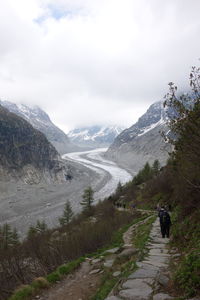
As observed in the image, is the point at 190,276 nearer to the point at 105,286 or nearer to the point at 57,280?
the point at 105,286

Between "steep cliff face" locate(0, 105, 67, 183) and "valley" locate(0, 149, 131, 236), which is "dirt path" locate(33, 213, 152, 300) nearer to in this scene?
"valley" locate(0, 149, 131, 236)

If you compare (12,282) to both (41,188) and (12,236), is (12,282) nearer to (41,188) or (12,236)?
(12,236)

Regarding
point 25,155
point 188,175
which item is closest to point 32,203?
point 25,155

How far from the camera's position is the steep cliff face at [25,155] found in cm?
15188

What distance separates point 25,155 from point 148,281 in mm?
167988

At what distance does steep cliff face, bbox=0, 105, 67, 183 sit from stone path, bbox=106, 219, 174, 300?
13840 cm

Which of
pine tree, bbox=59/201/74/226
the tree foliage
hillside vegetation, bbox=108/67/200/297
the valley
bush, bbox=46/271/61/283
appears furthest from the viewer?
the valley

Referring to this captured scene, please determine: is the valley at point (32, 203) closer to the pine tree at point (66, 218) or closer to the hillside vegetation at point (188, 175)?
the pine tree at point (66, 218)

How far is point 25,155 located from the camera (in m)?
169

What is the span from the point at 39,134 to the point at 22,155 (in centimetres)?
3569

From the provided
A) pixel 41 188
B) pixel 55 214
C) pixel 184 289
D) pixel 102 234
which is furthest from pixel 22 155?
pixel 184 289

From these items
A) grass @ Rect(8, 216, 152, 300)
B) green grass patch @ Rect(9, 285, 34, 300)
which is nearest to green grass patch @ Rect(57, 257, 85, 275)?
grass @ Rect(8, 216, 152, 300)

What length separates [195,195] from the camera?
45.5ft

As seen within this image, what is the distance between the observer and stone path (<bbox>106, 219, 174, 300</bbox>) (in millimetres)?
6961
